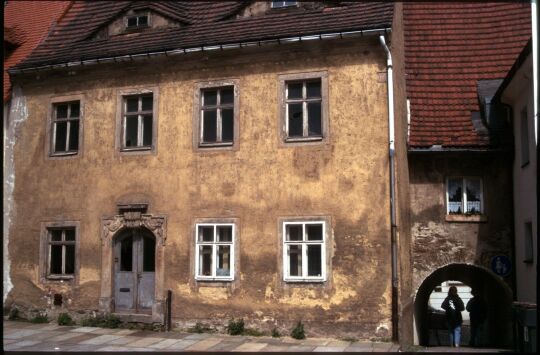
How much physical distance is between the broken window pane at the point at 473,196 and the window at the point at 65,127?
32.1 ft

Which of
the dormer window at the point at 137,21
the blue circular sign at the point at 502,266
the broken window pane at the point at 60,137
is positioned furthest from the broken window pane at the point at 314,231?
the dormer window at the point at 137,21

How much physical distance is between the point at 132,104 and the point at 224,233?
13.3ft

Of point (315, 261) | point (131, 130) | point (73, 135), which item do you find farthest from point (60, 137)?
point (315, 261)

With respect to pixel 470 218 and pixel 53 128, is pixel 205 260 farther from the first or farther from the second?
pixel 470 218

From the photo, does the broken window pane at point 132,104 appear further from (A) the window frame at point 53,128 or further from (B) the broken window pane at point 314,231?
(B) the broken window pane at point 314,231

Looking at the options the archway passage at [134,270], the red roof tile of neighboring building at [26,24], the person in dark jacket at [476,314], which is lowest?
the person in dark jacket at [476,314]

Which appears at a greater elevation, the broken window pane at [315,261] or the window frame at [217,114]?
the window frame at [217,114]

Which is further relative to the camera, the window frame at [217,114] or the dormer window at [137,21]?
the dormer window at [137,21]

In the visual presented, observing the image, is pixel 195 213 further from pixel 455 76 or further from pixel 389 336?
pixel 455 76

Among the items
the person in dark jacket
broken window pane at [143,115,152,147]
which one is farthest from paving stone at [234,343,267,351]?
the person in dark jacket

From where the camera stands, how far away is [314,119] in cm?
1354

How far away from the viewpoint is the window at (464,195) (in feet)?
50.0

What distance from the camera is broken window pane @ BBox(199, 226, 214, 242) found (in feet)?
45.5

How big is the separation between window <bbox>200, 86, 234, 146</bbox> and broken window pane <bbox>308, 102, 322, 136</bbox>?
181 cm
